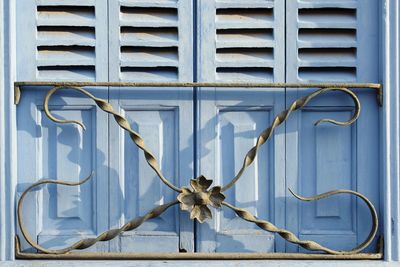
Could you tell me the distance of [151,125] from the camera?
238cm

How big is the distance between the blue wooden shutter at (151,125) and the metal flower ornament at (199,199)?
5 centimetres

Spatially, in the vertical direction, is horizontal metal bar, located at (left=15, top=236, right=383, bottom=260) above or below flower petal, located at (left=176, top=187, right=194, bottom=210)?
below

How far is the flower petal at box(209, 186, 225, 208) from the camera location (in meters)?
2.34

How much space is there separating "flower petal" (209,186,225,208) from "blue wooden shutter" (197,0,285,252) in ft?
0.18

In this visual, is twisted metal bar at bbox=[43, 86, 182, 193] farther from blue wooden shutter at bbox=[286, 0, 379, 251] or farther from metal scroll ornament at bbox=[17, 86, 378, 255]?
blue wooden shutter at bbox=[286, 0, 379, 251]

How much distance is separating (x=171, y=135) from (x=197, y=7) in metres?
0.41

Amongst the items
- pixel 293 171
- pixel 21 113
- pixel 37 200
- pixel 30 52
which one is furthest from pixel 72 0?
pixel 293 171

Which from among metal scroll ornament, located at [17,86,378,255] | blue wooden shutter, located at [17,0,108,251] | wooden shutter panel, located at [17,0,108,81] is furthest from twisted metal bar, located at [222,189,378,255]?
wooden shutter panel, located at [17,0,108,81]

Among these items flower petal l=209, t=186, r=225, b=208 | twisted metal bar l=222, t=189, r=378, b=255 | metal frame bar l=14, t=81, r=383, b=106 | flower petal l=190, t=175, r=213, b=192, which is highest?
metal frame bar l=14, t=81, r=383, b=106

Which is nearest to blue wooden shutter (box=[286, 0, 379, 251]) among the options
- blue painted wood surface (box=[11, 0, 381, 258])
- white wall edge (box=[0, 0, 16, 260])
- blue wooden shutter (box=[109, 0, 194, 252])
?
blue painted wood surface (box=[11, 0, 381, 258])

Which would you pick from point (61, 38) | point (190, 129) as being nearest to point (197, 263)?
point (190, 129)

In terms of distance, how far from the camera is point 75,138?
7.82 ft

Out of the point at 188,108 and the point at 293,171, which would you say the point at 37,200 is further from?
the point at 293,171

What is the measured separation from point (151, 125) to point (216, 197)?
0.30 m
